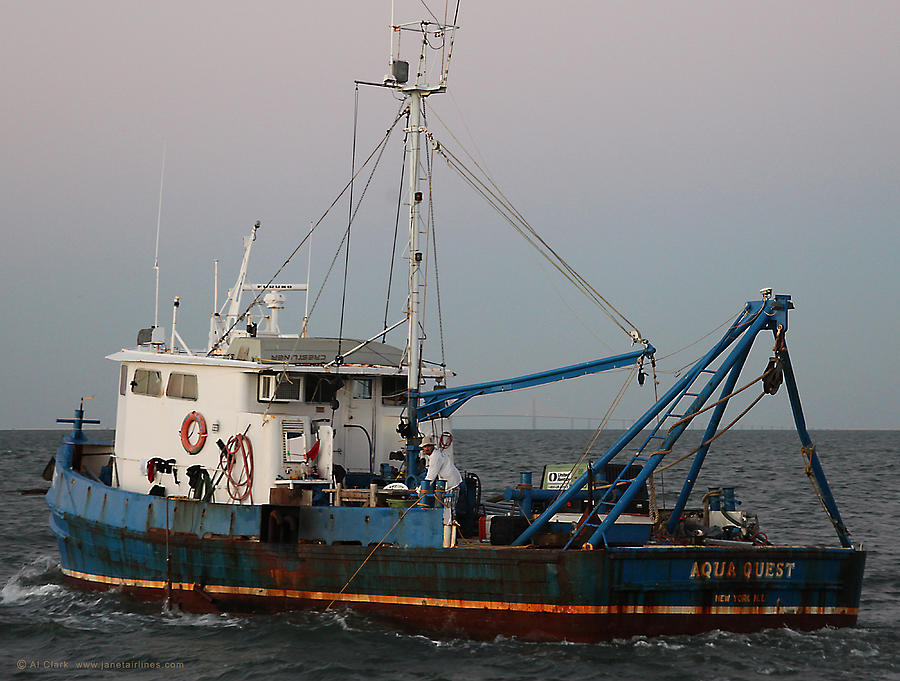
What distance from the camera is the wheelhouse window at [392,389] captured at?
1770 centimetres

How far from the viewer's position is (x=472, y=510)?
1652 centimetres

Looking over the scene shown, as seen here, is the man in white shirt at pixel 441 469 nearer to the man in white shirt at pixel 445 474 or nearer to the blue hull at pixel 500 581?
the man in white shirt at pixel 445 474

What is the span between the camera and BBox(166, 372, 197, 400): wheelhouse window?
17359 millimetres

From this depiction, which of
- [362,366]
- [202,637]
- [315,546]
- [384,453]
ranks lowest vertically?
[202,637]

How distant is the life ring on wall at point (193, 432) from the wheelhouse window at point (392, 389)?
304cm

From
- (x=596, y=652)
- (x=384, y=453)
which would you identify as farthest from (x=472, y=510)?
(x=596, y=652)

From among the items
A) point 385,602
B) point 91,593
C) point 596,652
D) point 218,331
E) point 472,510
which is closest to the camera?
point 596,652

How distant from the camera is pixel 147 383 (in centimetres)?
1838

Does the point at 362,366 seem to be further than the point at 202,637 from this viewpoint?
Yes

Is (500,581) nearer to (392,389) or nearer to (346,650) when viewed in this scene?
(346,650)

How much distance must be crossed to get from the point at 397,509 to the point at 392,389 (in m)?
3.65

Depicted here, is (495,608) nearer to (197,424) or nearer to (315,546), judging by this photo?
(315,546)

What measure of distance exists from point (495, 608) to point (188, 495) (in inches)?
233

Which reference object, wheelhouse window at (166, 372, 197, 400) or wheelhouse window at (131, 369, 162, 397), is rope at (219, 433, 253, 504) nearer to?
wheelhouse window at (166, 372, 197, 400)
